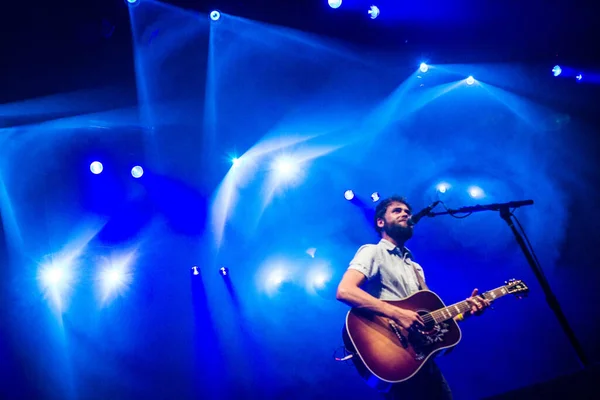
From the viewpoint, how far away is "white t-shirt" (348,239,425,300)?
306 centimetres

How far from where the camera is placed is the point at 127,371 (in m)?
5.49

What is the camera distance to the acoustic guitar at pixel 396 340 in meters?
2.61

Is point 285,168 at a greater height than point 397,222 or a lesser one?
greater

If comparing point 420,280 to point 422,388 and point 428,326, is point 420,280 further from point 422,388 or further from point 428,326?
point 422,388

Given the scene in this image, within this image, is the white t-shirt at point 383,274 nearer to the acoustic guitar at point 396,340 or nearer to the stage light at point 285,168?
the acoustic guitar at point 396,340

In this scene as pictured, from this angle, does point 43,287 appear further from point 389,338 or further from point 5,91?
point 389,338

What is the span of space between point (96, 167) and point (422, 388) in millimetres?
5170

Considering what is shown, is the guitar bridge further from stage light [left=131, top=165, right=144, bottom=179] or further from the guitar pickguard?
stage light [left=131, top=165, right=144, bottom=179]

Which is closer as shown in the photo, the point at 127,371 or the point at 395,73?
the point at 127,371

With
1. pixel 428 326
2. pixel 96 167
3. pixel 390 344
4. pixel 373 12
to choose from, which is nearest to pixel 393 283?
pixel 428 326

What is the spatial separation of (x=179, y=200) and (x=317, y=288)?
2.79 meters

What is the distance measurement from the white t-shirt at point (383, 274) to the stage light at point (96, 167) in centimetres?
430

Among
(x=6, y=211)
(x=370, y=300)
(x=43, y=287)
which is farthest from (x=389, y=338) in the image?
(x=6, y=211)

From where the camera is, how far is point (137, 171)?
5973 millimetres
